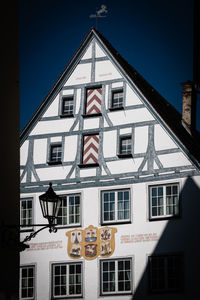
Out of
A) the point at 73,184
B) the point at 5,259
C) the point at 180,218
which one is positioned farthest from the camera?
the point at 73,184

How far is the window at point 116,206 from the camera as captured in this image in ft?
67.8

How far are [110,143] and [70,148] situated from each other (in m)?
1.42

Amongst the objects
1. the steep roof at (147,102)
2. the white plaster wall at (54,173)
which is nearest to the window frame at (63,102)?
the steep roof at (147,102)

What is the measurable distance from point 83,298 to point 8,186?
1331 centimetres

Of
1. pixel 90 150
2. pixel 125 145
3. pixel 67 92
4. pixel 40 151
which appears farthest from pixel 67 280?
pixel 67 92

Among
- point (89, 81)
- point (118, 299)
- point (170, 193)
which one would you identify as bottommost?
point (118, 299)

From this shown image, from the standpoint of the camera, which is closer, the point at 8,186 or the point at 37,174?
the point at 8,186

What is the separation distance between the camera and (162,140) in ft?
67.7

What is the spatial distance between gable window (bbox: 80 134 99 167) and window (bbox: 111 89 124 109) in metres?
1.22

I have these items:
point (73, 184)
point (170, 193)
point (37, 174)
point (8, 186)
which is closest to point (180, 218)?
point (170, 193)

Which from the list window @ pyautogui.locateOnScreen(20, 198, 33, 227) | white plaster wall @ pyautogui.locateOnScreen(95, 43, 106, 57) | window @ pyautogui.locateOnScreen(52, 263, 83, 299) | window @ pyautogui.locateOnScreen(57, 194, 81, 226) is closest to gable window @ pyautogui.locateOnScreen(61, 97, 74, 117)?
white plaster wall @ pyautogui.locateOnScreen(95, 43, 106, 57)

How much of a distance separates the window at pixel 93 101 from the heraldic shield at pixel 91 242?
156 inches

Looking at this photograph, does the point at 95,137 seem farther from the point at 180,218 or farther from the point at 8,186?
the point at 8,186

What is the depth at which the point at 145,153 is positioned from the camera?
2078 centimetres
